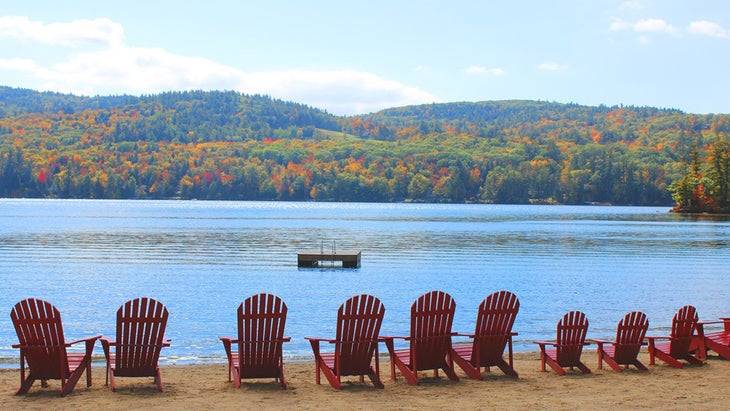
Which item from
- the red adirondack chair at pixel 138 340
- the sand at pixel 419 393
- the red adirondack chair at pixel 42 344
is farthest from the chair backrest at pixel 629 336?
the red adirondack chair at pixel 42 344

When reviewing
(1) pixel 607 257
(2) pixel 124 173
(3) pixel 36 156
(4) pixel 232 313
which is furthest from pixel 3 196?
(4) pixel 232 313

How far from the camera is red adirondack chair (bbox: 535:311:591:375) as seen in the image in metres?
11.6

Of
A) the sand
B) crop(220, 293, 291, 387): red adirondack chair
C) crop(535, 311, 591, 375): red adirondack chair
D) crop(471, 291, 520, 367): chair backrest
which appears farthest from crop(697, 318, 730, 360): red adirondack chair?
crop(220, 293, 291, 387): red adirondack chair

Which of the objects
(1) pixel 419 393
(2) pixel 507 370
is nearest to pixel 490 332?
(2) pixel 507 370

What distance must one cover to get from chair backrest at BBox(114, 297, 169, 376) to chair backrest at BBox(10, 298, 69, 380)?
66 centimetres

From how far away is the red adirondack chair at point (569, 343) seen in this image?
1165 centimetres

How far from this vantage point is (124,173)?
650ft

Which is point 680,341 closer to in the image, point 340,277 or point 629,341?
point 629,341

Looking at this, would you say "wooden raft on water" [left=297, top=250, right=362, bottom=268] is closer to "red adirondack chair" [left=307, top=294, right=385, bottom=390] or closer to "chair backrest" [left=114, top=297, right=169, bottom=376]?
"red adirondack chair" [left=307, top=294, right=385, bottom=390]

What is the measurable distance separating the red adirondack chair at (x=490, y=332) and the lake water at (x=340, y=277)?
526 cm

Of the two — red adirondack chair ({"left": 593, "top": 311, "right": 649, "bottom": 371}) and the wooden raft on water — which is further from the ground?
red adirondack chair ({"left": 593, "top": 311, "right": 649, "bottom": 371})

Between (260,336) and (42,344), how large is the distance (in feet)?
8.34

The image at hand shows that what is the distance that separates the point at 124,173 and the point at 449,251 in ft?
521

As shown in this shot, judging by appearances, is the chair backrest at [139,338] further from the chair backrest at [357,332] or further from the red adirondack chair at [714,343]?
the red adirondack chair at [714,343]
